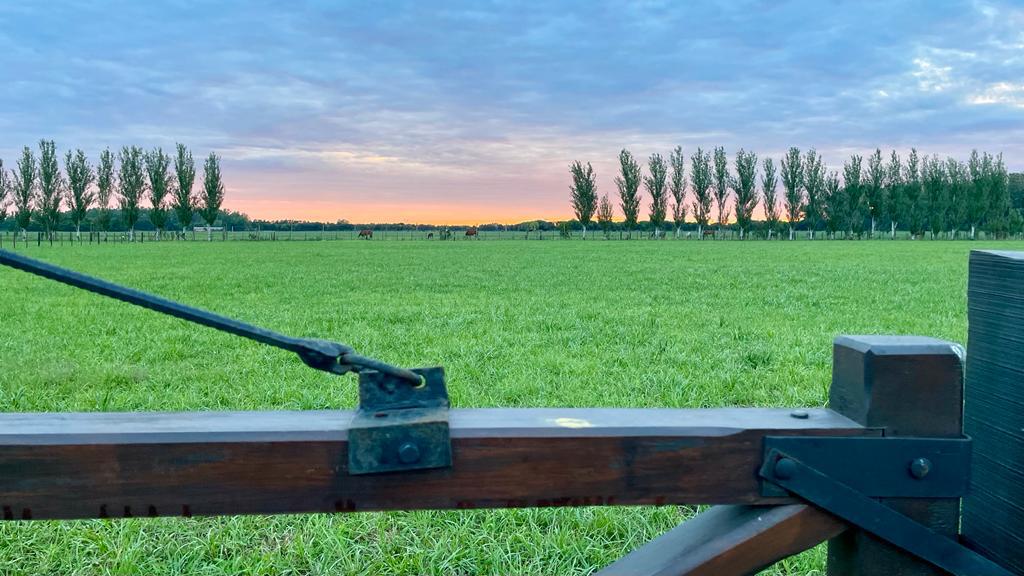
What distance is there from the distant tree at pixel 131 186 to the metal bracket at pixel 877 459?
7445cm

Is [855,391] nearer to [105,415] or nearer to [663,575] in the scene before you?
[663,575]

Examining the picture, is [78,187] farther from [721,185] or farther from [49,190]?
[721,185]

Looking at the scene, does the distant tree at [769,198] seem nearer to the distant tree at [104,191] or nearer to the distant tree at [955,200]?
the distant tree at [955,200]

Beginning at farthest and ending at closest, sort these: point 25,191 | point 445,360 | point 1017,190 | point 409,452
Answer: point 1017,190 < point 25,191 < point 445,360 < point 409,452

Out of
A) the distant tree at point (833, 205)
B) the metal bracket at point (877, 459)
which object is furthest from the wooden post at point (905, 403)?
the distant tree at point (833, 205)

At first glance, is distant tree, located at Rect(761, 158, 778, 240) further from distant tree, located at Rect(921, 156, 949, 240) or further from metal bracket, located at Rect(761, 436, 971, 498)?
metal bracket, located at Rect(761, 436, 971, 498)

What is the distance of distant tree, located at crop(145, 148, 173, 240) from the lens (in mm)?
70062

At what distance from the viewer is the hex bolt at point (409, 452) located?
990 mm

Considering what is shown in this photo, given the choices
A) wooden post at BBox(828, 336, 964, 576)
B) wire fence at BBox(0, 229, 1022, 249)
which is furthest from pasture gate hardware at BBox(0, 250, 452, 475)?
wire fence at BBox(0, 229, 1022, 249)

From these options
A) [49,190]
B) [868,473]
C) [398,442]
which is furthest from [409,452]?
[49,190]

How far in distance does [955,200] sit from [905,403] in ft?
292

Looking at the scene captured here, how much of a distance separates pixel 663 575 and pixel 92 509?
2.57 feet

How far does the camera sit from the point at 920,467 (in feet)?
3.48

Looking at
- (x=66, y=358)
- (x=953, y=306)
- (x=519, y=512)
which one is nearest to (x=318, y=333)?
(x=66, y=358)
